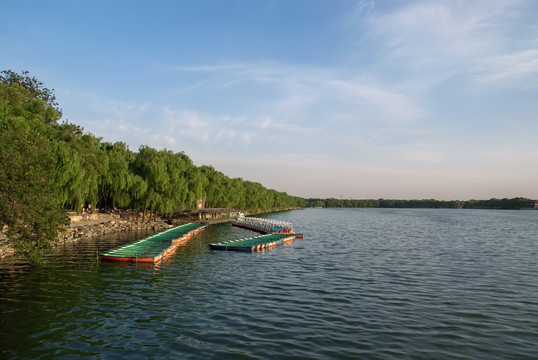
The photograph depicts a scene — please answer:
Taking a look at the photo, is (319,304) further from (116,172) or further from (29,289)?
(116,172)

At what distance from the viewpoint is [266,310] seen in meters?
19.1

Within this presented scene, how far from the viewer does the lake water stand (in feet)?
46.6

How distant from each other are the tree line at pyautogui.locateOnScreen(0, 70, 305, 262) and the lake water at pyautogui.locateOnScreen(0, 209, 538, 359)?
159 inches

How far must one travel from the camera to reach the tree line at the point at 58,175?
21938mm

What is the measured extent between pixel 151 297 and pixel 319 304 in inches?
366

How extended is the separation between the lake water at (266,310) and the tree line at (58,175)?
403 centimetres

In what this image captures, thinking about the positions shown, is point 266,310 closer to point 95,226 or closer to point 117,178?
point 95,226

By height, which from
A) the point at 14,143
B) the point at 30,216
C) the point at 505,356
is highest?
the point at 14,143

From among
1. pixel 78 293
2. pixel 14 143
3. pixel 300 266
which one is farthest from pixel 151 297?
pixel 300 266

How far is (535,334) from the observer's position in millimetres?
16359

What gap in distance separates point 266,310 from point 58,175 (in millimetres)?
28166

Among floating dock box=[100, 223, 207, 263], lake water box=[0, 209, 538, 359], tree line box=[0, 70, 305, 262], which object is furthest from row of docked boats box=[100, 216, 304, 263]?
tree line box=[0, 70, 305, 262]

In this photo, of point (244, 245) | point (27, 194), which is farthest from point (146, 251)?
point (27, 194)

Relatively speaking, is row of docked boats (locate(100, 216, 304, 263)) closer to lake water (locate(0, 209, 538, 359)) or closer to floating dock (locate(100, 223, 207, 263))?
floating dock (locate(100, 223, 207, 263))
